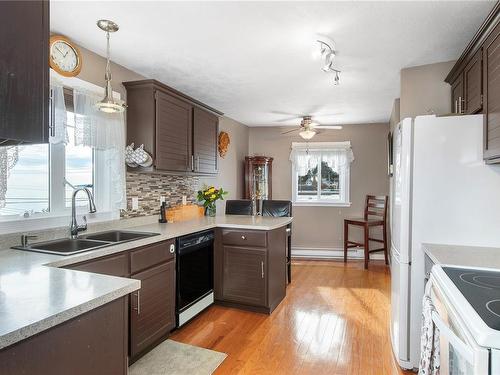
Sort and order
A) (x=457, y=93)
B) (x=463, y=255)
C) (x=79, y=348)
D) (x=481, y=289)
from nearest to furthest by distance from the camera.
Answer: (x=79, y=348) < (x=481, y=289) < (x=463, y=255) < (x=457, y=93)

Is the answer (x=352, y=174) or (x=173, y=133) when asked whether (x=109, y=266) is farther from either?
(x=352, y=174)

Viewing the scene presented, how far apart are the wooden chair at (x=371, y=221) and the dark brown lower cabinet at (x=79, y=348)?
14.0 feet

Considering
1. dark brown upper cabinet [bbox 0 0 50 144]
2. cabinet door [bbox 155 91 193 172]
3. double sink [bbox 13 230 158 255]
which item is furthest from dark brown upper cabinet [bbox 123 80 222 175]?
dark brown upper cabinet [bbox 0 0 50 144]

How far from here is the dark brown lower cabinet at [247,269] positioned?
122 inches

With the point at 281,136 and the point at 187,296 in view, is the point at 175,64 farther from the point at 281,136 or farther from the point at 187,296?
the point at 281,136

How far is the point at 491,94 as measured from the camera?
1.93 metres

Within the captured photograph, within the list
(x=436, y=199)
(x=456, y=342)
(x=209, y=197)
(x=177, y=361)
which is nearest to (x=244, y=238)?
(x=209, y=197)

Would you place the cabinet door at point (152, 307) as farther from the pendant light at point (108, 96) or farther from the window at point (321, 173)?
the window at point (321, 173)

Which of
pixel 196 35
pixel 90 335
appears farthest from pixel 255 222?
pixel 90 335

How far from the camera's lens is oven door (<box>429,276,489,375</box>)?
3.25 feet

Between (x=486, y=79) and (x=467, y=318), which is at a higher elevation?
(x=486, y=79)

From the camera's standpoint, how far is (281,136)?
19.5ft

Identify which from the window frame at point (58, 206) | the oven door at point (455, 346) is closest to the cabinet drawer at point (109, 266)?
the window frame at point (58, 206)

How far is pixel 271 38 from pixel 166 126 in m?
1.27
